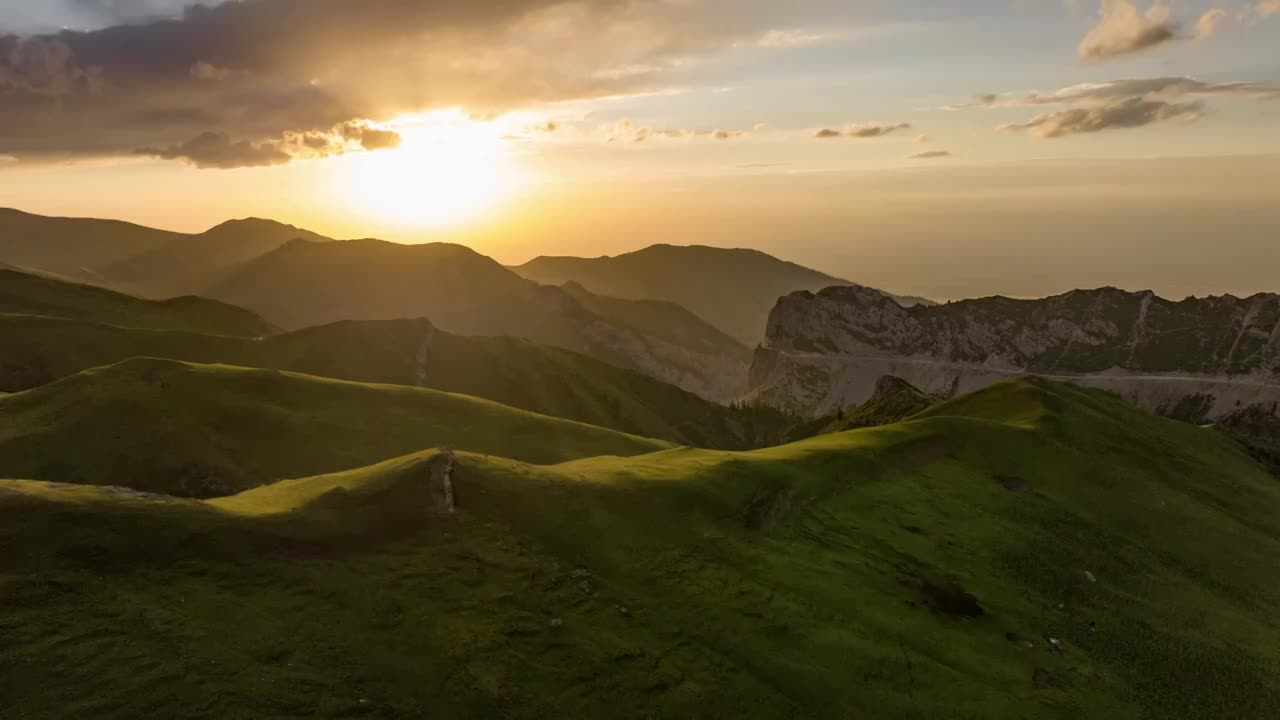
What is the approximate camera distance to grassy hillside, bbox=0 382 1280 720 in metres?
21.0

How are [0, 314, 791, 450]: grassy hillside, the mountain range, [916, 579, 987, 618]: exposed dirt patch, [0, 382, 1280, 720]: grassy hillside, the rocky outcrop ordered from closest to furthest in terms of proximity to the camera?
[0, 382, 1280, 720]: grassy hillside, the mountain range, the rocky outcrop, [916, 579, 987, 618]: exposed dirt patch, [0, 314, 791, 450]: grassy hillside

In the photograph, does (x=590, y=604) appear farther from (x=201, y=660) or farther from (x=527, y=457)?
(x=527, y=457)

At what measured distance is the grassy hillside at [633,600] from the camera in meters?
21.0

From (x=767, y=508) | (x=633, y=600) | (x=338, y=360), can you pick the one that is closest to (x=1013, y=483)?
(x=767, y=508)

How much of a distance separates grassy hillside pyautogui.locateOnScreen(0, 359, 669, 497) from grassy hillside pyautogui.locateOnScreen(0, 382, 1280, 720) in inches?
1202

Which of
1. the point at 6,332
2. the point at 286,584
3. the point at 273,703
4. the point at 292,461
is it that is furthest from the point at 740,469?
the point at 6,332

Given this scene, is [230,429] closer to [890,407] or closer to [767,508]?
[767,508]

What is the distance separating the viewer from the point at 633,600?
2831 cm

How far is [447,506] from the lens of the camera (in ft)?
102

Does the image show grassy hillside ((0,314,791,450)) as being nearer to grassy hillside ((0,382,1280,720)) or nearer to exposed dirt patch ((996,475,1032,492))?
grassy hillside ((0,382,1280,720))

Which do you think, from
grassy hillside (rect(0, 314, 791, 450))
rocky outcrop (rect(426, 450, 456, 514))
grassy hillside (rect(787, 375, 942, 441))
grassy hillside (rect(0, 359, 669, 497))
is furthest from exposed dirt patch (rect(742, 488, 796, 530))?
grassy hillside (rect(0, 314, 791, 450))

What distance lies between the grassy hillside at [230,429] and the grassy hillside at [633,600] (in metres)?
30.5

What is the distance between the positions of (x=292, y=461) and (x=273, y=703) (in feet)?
168

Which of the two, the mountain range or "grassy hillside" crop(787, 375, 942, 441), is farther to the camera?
"grassy hillside" crop(787, 375, 942, 441)
